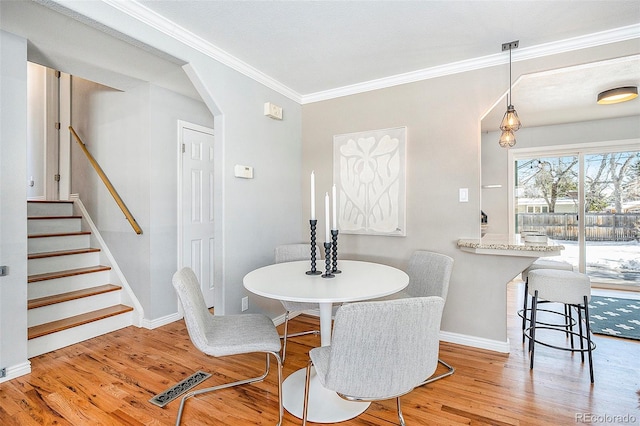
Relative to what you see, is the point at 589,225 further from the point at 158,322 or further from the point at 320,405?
the point at 158,322

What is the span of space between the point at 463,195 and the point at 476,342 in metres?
1.23

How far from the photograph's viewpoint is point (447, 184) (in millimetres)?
2727

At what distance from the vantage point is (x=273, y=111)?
9.89 feet

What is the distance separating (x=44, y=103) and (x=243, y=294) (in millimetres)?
3863

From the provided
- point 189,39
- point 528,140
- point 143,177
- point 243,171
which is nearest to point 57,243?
point 143,177

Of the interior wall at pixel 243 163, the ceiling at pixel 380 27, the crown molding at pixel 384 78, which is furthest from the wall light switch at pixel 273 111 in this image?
the ceiling at pixel 380 27

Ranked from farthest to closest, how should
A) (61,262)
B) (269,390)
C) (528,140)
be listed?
(528,140) < (61,262) < (269,390)

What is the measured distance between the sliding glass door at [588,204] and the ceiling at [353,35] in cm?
181

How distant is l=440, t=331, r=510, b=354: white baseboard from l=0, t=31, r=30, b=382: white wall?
10.5 ft

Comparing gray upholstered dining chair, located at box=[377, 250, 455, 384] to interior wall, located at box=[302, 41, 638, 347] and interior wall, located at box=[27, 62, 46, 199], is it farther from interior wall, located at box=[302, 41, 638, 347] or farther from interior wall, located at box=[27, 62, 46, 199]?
interior wall, located at box=[27, 62, 46, 199]

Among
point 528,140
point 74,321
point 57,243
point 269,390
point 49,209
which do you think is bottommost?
point 269,390

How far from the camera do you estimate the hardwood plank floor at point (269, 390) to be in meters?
1.73

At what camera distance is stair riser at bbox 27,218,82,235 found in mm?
3234

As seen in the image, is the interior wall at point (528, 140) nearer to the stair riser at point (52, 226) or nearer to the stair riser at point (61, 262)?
the stair riser at point (61, 262)
